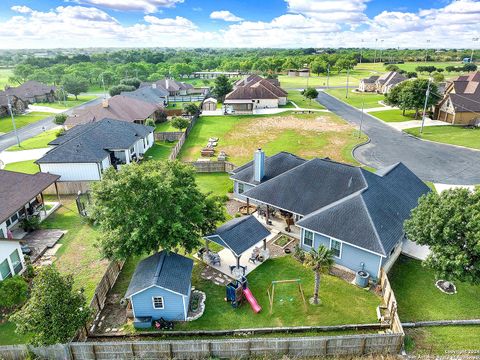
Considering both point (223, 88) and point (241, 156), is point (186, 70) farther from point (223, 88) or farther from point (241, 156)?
point (241, 156)

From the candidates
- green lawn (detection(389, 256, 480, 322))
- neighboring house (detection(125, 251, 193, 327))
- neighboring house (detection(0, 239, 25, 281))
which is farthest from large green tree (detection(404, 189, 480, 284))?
neighboring house (detection(0, 239, 25, 281))

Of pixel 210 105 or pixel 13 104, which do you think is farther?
pixel 210 105

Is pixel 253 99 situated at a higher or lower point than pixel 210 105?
higher

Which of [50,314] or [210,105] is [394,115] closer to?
[210,105]

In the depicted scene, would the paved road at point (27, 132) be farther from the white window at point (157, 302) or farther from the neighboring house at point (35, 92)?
the white window at point (157, 302)

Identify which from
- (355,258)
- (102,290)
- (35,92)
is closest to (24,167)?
(102,290)

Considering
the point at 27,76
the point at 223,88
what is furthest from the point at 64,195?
the point at 27,76

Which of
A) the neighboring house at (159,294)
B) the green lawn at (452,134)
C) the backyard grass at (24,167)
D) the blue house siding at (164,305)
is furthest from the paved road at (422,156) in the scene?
the backyard grass at (24,167)
